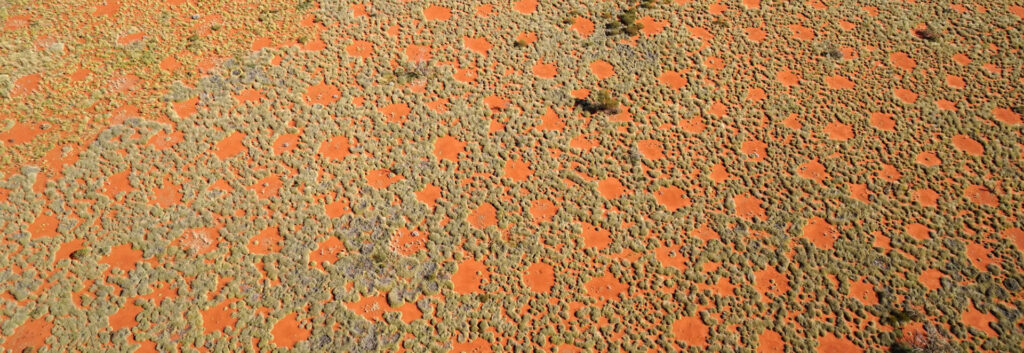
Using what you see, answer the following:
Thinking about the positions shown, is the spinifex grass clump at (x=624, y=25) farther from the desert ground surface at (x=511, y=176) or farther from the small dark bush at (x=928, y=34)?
the small dark bush at (x=928, y=34)

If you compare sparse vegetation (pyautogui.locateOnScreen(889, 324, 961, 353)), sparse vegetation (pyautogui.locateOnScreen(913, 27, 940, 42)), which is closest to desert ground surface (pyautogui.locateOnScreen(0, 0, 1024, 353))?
sparse vegetation (pyautogui.locateOnScreen(889, 324, 961, 353))

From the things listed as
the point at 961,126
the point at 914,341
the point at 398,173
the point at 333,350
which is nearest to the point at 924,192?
the point at 961,126

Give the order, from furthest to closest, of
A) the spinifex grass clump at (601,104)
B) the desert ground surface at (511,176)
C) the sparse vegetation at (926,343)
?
1. the spinifex grass clump at (601,104)
2. the desert ground surface at (511,176)
3. the sparse vegetation at (926,343)

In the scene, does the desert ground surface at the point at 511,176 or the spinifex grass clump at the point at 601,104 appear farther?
the spinifex grass clump at the point at 601,104

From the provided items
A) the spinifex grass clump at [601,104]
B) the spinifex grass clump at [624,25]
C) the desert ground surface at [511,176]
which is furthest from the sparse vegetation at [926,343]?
the spinifex grass clump at [624,25]

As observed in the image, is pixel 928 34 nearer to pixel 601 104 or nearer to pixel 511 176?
pixel 601 104

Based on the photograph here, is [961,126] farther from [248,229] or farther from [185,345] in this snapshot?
[185,345]

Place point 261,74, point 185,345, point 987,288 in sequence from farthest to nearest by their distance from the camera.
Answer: point 261,74 → point 987,288 → point 185,345

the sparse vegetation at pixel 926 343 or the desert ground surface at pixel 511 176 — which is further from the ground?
the desert ground surface at pixel 511 176

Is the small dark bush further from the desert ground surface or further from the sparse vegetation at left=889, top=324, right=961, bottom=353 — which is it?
the sparse vegetation at left=889, top=324, right=961, bottom=353
